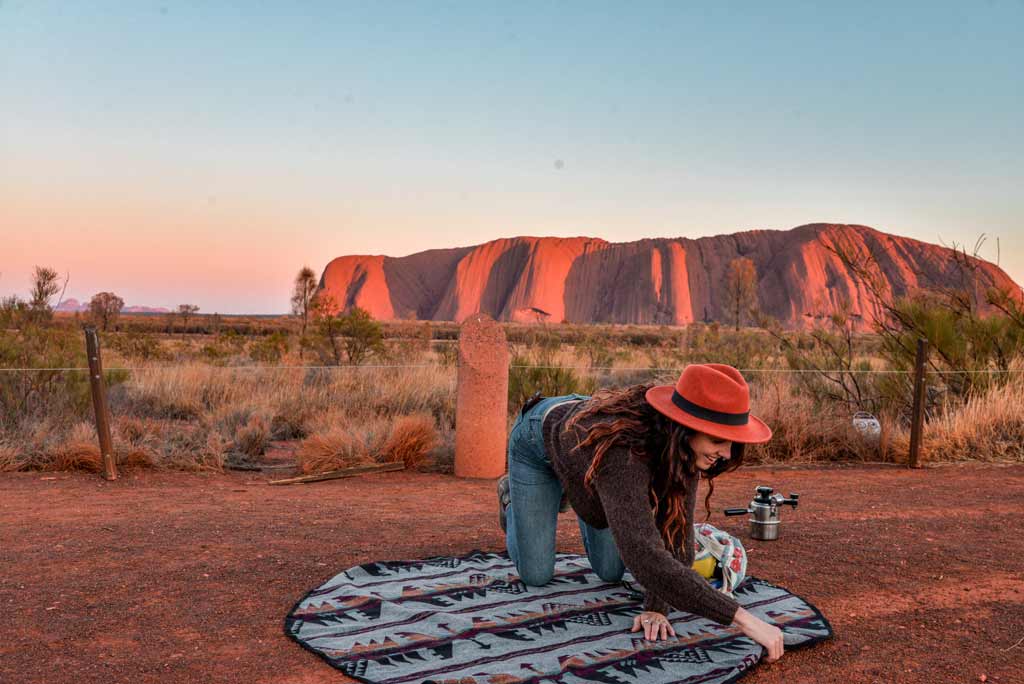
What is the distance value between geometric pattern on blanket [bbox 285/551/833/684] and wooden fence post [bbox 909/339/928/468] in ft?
12.6

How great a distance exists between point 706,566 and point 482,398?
322cm

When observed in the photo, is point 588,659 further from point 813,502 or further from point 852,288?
point 852,288

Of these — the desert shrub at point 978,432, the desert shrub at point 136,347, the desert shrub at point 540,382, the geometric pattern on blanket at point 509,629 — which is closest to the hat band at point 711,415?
the geometric pattern on blanket at point 509,629

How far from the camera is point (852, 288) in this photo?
7412cm

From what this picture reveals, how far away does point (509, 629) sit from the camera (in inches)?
119

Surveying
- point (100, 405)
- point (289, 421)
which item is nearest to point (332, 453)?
point (100, 405)

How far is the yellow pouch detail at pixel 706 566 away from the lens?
3.35 meters

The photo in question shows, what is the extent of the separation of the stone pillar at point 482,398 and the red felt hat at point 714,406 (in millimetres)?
3985

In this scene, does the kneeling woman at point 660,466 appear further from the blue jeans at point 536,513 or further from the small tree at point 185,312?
the small tree at point 185,312

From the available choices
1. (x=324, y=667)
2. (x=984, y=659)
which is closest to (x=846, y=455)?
(x=984, y=659)

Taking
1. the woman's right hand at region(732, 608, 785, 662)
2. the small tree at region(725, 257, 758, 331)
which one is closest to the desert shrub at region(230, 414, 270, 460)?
the woman's right hand at region(732, 608, 785, 662)

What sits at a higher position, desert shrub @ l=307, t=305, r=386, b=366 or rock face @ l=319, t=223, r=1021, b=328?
rock face @ l=319, t=223, r=1021, b=328

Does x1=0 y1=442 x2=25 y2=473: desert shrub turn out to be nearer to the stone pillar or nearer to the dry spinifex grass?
the dry spinifex grass

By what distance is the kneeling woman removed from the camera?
7.64ft
